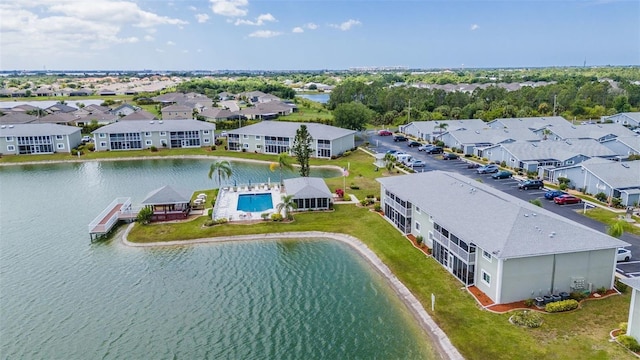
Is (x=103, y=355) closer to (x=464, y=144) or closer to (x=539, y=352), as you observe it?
(x=539, y=352)

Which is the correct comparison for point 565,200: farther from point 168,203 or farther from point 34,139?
point 34,139

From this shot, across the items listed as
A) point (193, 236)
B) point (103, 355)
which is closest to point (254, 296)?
point (103, 355)

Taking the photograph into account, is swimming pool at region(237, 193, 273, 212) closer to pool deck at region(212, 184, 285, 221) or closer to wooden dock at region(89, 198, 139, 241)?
pool deck at region(212, 184, 285, 221)

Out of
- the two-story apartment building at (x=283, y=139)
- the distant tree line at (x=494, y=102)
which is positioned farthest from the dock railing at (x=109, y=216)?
the distant tree line at (x=494, y=102)

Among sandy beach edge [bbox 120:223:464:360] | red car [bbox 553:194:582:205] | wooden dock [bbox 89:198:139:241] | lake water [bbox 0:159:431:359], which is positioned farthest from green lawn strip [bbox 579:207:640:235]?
wooden dock [bbox 89:198:139:241]

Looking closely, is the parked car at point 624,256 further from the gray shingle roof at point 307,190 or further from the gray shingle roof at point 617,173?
the gray shingle roof at point 307,190

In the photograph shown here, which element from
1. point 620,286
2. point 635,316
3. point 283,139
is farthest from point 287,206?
point 283,139

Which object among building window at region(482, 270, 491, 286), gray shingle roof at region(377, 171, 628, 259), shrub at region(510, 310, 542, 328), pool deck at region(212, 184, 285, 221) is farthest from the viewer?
pool deck at region(212, 184, 285, 221)
